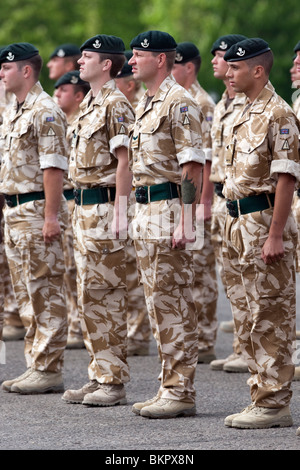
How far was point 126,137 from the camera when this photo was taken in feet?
24.9

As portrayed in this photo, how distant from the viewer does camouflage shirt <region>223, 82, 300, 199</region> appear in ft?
22.2

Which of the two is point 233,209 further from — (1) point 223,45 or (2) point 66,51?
(2) point 66,51

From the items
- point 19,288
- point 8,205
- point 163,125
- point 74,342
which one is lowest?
point 74,342

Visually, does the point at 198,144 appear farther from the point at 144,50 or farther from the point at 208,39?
the point at 208,39

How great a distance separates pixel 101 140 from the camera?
7.70m

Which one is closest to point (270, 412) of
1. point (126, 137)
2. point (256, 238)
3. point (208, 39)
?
point (256, 238)

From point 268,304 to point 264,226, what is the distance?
0.46 metres

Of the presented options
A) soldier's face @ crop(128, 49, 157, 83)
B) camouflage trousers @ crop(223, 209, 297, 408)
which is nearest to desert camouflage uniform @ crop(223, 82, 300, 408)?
camouflage trousers @ crop(223, 209, 297, 408)

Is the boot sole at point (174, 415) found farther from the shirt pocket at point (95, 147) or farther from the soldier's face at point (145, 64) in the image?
the soldier's face at point (145, 64)

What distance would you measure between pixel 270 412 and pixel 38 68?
3.23 m

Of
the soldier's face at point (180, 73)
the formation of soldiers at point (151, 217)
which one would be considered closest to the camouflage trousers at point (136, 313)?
the formation of soldiers at point (151, 217)

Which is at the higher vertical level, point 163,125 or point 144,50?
point 144,50

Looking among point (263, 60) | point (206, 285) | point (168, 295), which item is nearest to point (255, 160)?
point (263, 60)

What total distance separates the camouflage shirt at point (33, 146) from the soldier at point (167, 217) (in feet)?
3.22
